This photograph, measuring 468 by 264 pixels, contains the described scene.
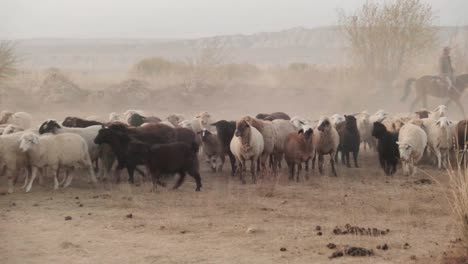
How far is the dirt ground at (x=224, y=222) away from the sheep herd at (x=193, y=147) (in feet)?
1.68

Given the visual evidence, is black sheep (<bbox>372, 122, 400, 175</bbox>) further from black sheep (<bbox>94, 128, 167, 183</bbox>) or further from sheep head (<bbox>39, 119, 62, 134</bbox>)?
sheep head (<bbox>39, 119, 62, 134</bbox>)

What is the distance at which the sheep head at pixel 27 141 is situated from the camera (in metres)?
13.0

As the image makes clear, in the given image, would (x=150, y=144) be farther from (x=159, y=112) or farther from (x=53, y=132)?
(x=159, y=112)

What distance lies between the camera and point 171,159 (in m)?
13.3

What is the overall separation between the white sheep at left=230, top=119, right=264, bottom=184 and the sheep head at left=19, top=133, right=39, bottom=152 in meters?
4.05

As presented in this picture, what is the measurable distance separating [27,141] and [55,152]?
67 centimetres

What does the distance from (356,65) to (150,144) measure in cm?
2227

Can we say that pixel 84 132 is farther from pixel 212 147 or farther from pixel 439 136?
pixel 439 136

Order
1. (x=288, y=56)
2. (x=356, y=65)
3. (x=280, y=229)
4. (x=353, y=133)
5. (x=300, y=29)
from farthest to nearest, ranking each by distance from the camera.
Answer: (x=300, y=29) < (x=288, y=56) < (x=356, y=65) < (x=353, y=133) < (x=280, y=229)

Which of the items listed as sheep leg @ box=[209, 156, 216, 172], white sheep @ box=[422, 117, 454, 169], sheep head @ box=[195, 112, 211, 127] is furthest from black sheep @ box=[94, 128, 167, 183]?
white sheep @ box=[422, 117, 454, 169]

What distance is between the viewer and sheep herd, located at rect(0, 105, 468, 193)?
1334 centimetres

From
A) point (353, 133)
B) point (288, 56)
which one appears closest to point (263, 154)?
point (353, 133)

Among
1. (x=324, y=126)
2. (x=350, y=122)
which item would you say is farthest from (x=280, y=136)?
(x=350, y=122)

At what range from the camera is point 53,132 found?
1488 cm
